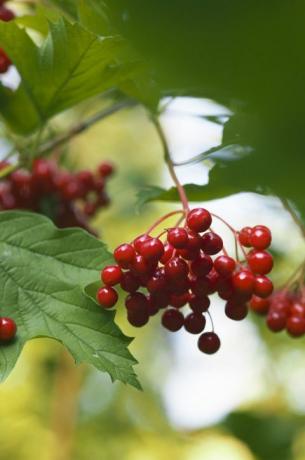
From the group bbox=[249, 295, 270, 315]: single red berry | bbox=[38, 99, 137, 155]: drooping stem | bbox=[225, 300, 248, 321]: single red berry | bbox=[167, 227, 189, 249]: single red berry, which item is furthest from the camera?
bbox=[38, 99, 137, 155]: drooping stem

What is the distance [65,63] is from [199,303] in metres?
0.43

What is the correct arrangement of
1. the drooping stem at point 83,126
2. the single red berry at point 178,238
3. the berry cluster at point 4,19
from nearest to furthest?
the single red berry at point 178,238
the berry cluster at point 4,19
the drooping stem at point 83,126

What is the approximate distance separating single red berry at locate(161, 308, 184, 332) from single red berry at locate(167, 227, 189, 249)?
0.17 m

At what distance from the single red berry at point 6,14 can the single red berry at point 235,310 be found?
606 mm

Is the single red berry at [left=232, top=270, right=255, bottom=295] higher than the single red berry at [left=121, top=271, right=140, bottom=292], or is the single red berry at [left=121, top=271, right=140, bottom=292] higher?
the single red berry at [left=121, top=271, right=140, bottom=292]

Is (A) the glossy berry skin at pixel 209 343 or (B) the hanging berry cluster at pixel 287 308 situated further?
(B) the hanging berry cluster at pixel 287 308

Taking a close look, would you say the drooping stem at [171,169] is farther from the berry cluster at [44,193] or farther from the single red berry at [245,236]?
the berry cluster at [44,193]

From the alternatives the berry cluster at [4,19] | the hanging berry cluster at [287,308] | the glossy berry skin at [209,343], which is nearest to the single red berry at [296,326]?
the hanging berry cluster at [287,308]

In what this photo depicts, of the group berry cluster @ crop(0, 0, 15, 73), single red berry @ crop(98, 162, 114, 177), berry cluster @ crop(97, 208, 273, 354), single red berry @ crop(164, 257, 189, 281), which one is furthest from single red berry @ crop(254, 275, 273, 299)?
single red berry @ crop(98, 162, 114, 177)

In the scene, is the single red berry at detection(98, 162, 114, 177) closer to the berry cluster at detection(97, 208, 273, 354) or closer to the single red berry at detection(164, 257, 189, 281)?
the berry cluster at detection(97, 208, 273, 354)

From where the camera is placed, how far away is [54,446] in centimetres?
262

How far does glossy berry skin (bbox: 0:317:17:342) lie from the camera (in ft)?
2.93

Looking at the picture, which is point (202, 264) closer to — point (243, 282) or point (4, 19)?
point (243, 282)

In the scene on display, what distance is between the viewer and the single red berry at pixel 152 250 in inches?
31.2
